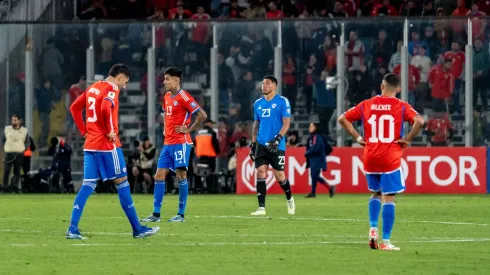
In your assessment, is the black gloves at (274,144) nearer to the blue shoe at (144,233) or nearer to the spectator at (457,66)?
the blue shoe at (144,233)

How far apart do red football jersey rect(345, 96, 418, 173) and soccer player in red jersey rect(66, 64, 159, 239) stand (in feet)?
10.4

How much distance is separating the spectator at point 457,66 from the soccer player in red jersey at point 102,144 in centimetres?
1980

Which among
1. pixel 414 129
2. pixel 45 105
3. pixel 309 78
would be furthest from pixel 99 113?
pixel 45 105

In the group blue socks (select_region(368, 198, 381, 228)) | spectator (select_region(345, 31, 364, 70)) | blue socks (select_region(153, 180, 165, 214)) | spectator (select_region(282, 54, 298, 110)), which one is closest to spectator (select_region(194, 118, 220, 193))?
spectator (select_region(282, 54, 298, 110))

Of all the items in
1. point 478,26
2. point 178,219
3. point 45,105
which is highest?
point 478,26

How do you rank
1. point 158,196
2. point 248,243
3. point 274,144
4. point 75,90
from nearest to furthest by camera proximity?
point 248,243 → point 158,196 → point 274,144 → point 75,90

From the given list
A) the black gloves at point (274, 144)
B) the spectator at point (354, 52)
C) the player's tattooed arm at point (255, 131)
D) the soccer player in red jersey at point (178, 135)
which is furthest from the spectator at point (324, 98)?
the soccer player in red jersey at point (178, 135)

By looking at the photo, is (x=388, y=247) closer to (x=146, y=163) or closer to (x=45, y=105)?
(x=146, y=163)

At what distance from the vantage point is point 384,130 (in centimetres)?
1460

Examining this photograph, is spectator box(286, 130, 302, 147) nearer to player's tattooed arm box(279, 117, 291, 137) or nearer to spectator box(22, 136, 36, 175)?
spectator box(22, 136, 36, 175)

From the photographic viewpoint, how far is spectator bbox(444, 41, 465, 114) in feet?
114

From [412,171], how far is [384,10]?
6347 mm

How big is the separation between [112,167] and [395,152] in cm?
365

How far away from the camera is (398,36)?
115 feet
